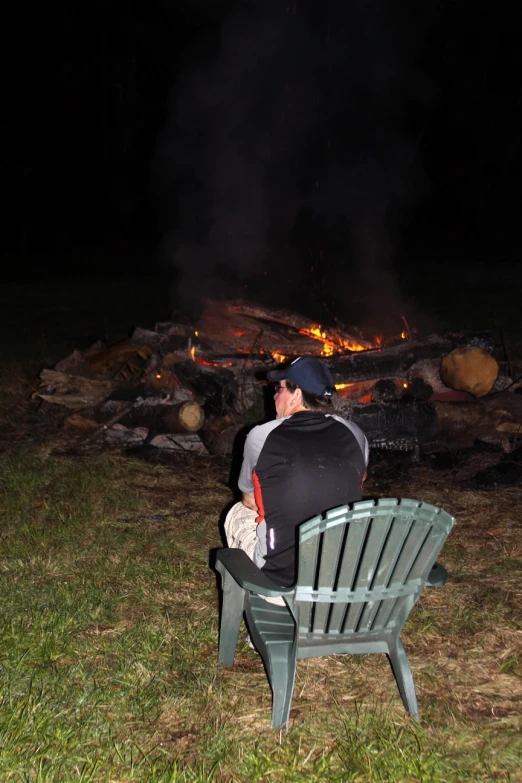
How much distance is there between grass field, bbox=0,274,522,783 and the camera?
2.78 m

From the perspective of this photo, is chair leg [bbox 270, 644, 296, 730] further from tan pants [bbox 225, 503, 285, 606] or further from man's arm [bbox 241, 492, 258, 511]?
man's arm [bbox 241, 492, 258, 511]

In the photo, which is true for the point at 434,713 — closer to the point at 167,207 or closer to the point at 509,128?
the point at 167,207

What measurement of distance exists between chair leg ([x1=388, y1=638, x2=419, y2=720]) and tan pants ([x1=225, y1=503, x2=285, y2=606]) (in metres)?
0.57

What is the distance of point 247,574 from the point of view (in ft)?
9.45

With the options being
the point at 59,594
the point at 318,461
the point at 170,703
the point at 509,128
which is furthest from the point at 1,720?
the point at 509,128

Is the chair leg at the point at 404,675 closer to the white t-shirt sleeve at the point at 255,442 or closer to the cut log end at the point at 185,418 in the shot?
the white t-shirt sleeve at the point at 255,442

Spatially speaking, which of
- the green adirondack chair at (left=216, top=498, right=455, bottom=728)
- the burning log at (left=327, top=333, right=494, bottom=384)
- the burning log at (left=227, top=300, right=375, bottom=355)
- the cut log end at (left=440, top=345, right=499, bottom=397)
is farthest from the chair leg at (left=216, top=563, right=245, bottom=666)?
the burning log at (left=227, top=300, right=375, bottom=355)

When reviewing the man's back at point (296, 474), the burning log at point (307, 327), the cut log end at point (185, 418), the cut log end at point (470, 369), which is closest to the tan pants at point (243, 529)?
the man's back at point (296, 474)

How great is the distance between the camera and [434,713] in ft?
10.1

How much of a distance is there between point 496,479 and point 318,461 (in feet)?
10.8

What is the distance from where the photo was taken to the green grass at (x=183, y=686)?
2764mm

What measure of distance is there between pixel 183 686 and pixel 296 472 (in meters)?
1.16

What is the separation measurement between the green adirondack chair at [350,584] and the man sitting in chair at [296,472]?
0.13 metres

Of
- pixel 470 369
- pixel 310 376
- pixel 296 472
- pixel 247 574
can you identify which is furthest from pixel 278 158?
pixel 247 574
